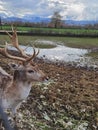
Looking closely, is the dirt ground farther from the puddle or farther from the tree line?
the tree line

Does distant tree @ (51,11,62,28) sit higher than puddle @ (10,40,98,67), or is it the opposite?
puddle @ (10,40,98,67)

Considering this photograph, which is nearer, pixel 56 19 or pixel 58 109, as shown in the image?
pixel 58 109

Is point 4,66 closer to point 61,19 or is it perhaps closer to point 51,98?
point 51,98

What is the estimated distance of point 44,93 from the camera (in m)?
8.30

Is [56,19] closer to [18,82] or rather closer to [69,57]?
[69,57]

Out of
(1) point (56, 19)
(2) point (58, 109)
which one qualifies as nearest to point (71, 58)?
(2) point (58, 109)

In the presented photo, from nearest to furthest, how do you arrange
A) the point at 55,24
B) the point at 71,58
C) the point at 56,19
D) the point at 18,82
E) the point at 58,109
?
1. the point at 18,82
2. the point at 58,109
3. the point at 71,58
4. the point at 55,24
5. the point at 56,19

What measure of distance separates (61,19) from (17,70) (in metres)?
84.0

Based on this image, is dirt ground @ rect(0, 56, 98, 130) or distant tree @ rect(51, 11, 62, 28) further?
distant tree @ rect(51, 11, 62, 28)

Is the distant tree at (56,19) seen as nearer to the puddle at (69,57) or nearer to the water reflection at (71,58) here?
the puddle at (69,57)

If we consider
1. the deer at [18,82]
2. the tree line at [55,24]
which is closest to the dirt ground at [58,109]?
the deer at [18,82]

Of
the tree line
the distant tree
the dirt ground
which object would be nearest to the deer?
the dirt ground

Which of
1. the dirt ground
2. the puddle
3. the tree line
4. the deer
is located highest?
the deer

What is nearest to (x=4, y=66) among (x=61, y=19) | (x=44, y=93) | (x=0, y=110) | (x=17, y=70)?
(x=44, y=93)
